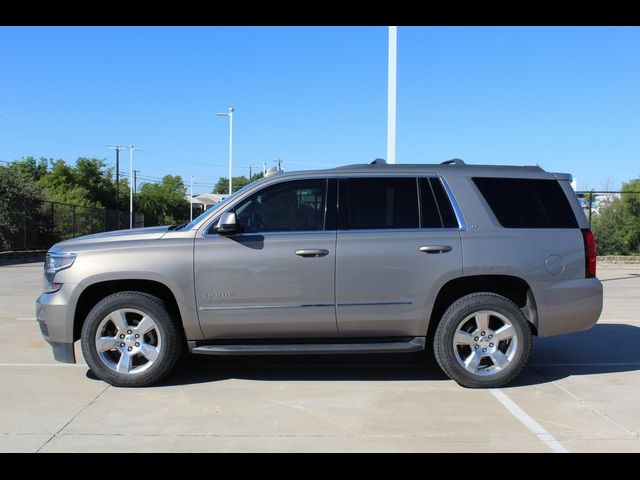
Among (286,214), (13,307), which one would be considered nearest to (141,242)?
(286,214)

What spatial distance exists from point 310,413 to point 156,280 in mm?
1823

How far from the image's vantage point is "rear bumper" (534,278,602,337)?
5.34m

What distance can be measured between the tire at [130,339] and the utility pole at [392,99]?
251 inches

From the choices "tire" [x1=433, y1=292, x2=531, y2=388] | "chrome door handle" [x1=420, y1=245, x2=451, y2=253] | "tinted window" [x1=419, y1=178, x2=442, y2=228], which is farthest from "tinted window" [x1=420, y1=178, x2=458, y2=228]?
"tire" [x1=433, y1=292, x2=531, y2=388]

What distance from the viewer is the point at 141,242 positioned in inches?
207

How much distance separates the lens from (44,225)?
80.2 ft

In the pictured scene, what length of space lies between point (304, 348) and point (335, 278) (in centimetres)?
70

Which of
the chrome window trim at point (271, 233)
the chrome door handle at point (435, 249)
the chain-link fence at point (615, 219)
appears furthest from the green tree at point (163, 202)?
the chrome door handle at point (435, 249)

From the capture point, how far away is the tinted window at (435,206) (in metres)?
5.41

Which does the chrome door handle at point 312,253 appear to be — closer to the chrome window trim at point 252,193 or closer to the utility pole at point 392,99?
the chrome window trim at point 252,193

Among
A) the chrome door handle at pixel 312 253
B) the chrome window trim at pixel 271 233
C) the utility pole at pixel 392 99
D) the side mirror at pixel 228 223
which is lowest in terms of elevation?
the chrome door handle at pixel 312 253

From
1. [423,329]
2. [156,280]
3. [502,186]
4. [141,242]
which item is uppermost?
[502,186]

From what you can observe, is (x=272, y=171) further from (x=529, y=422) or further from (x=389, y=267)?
(x=529, y=422)
